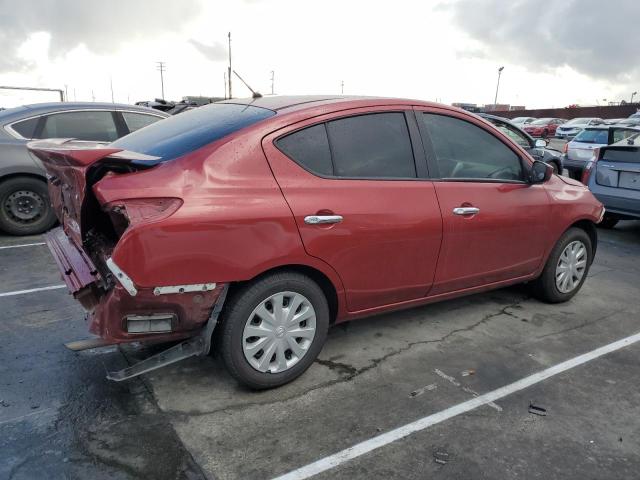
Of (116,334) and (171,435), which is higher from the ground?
(116,334)

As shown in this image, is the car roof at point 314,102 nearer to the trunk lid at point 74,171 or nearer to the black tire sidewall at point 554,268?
the trunk lid at point 74,171

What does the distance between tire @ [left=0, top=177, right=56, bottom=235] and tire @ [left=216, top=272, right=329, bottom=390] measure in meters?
4.79

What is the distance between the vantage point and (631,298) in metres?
4.93

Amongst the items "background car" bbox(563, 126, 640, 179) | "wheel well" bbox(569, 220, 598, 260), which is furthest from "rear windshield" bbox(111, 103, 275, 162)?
"background car" bbox(563, 126, 640, 179)

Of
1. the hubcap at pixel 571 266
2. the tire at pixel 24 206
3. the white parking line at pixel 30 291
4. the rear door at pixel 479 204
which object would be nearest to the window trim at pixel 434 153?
the rear door at pixel 479 204

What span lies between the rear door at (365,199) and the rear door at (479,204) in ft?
0.50

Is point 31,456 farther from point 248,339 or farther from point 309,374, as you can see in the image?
point 309,374

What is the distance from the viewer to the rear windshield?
2.89m

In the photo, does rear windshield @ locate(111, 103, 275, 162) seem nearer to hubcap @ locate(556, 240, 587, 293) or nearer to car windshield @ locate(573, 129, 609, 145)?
hubcap @ locate(556, 240, 587, 293)

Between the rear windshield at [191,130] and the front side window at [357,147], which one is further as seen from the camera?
the front side window at [357,147]

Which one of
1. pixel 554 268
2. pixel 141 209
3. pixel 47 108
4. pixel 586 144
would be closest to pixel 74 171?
pixel 141 209

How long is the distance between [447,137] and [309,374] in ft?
6.29

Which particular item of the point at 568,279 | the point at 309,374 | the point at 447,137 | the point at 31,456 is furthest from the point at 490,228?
the point at 31,456

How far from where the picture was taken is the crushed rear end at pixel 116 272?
8.34 ft
